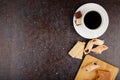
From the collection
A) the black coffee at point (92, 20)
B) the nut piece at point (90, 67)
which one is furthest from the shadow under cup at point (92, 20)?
the nut piece at point (90, 67)

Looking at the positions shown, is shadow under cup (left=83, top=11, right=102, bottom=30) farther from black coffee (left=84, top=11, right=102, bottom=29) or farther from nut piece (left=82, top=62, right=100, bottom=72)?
nut piece (left=82, top=62, right=100, bottom=72)

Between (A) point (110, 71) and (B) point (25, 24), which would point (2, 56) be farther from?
(A) point (110, 71)

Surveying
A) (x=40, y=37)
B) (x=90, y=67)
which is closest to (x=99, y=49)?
(x=90, y=67)

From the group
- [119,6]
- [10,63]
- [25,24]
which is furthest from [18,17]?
[119,6]

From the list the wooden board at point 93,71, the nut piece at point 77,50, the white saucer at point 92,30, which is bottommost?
the wooden board at point 93,71

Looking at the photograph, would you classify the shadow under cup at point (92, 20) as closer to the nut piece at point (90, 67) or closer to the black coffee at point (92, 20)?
the black coffee at point (92, 20)

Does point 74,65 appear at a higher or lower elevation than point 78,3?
lower

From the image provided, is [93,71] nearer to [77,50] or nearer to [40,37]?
[77,50]
